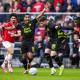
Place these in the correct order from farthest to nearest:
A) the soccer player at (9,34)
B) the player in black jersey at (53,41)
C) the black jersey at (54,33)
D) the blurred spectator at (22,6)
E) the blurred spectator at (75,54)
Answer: the blurred spectator at (22,6) → the blurred spectator at (75,54) → the soccer player at (9,34) → the black jersey at (54,33) → the player in black jersey at (53,41)

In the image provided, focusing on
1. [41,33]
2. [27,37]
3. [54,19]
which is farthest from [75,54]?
[27,37]

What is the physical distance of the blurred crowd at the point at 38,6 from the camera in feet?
78.1

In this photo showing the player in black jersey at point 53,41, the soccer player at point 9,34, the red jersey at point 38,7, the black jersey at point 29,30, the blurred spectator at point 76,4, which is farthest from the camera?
the red jersey at point 38,7

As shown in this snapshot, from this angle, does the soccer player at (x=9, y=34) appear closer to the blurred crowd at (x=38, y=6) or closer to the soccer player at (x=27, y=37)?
the soccer player at (x=27, y=37)

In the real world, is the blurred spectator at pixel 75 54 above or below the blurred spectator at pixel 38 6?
below

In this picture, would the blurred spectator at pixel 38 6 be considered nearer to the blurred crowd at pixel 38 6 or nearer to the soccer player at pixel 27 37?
the blurred crowd at pixel 38 6

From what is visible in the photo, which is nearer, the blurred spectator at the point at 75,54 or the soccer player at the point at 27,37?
the soccer player at the point at 27,37

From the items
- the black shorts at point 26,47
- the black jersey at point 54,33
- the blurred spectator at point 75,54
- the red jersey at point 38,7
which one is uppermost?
the red jersey at point 38,7

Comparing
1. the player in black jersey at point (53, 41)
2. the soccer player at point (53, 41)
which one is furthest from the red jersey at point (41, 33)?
the soccer player at point (53, 41)

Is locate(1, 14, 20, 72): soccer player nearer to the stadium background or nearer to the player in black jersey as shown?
the player in black jersey

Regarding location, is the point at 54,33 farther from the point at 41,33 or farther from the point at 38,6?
the point at 38,6

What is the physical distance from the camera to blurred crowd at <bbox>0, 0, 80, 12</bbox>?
23.8 m

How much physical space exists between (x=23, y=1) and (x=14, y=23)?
4883 millimetres

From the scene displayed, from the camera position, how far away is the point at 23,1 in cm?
2503
